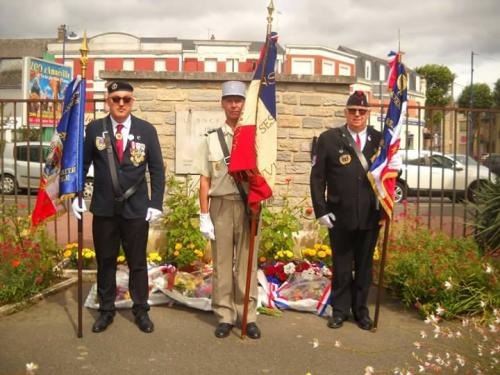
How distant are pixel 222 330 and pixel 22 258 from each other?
2298 mm

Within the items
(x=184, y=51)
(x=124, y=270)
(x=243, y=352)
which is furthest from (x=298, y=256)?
(x=184, y=51)

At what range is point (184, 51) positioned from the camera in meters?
58.9

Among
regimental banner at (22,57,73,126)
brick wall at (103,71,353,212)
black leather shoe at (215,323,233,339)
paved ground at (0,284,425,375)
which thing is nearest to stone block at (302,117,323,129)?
brick wall at (103,71,353,212)

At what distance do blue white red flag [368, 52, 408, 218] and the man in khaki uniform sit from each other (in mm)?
1126

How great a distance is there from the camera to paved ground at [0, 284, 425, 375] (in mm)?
3959

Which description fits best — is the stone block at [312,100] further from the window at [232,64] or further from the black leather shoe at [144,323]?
the window at [232,64]

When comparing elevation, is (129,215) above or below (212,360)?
above

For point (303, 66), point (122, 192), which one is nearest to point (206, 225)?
point (122, 192)

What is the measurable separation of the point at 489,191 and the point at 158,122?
4049mm

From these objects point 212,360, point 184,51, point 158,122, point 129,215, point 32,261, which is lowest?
point 212,360

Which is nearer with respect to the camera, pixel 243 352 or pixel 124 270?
pixel 243 352

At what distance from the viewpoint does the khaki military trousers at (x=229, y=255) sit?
15.3 ft

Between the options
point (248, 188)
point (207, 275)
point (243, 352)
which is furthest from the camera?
point (207, 275)

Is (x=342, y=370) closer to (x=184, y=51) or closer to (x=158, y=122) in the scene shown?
(x=158, y=122)
